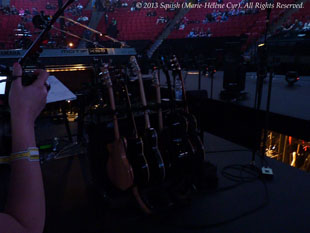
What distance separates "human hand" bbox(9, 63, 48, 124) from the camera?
0.56 meters

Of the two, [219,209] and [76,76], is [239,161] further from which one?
[76,76]

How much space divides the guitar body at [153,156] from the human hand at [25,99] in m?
0.94

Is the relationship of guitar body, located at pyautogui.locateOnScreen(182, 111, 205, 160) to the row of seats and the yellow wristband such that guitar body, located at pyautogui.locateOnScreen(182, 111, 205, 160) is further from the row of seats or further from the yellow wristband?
the row of seats

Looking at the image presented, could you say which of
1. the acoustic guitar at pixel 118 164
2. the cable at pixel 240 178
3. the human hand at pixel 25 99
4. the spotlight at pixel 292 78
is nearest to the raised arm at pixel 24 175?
the human hand at pixel 25 99

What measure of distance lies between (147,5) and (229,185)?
41.5ft

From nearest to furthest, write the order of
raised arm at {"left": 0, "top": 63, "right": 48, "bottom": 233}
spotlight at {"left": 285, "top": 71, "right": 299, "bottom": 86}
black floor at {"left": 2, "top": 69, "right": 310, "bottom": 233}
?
raised arm at {"left": 0, "top": 63, "right": 48, "bottom": 233} → black floor at {"left": 2, "top": 69, "right": 310, "bottom": 233} → spotlight at {"left": 285, "top": 71, "right": 299, "bottom": 86}

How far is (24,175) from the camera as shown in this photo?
54cm

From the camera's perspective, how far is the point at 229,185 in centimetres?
183

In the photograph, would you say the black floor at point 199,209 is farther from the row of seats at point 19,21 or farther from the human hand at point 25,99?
the row of seats at point 19,21

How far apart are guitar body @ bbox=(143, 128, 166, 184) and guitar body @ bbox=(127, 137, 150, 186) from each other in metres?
0.05

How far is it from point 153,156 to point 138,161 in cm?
10

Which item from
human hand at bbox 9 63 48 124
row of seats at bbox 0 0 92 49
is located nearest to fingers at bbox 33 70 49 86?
human hand at bbox 9 63 48 124

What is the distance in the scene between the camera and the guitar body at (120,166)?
55.4 inches

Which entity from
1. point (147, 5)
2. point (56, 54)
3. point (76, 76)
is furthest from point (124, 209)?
point (147, 5)
